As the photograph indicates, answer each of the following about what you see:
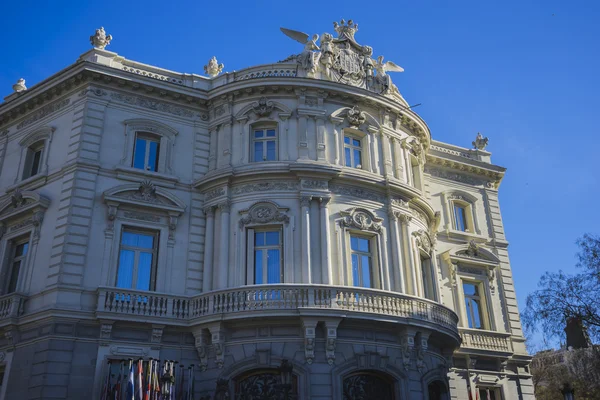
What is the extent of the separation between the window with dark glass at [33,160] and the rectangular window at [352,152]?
12.1 metres

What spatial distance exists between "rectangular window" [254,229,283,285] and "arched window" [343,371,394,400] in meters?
4.21

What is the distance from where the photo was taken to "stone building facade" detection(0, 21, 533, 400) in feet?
66.3

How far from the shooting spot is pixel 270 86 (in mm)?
24844

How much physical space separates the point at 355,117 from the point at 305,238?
596 centimetres

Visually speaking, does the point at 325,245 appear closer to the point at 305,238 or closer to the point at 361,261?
the point at 305,238

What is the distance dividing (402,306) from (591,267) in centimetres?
1207

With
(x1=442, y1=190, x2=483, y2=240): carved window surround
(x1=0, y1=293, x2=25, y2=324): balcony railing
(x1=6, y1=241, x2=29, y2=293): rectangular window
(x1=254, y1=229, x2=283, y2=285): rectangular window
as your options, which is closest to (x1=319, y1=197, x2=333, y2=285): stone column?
(x1=254, y1=229, x2=283, y2=285): rectangular window

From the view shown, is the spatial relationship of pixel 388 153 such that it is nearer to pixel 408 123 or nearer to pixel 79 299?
pixel 408 123

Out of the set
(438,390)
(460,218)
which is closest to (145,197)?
(438,390)

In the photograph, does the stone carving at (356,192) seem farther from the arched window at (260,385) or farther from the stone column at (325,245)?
the arched window at (260,385)

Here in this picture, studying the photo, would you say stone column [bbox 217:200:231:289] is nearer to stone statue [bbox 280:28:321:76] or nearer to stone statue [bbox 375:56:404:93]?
stone statue [bbox 280:28:321:76]

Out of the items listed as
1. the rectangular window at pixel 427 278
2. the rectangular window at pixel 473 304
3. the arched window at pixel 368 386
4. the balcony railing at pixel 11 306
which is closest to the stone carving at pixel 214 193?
the balcony railing at pixel 11 306

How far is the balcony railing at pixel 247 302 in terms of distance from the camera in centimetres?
2030

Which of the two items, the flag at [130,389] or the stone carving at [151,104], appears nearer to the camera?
the flag at [130,389]
